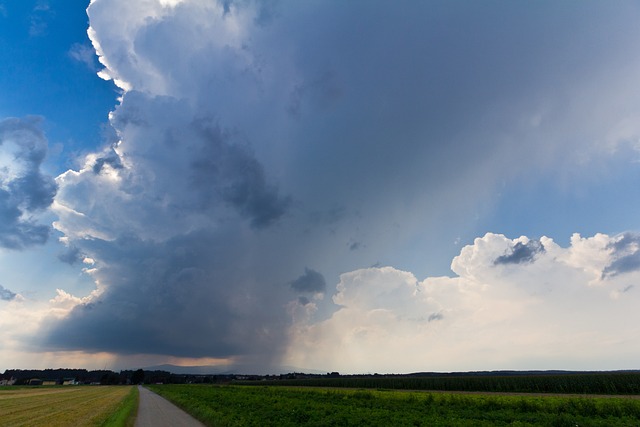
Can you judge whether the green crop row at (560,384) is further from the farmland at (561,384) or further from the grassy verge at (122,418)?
the grassy verge at (122,418)

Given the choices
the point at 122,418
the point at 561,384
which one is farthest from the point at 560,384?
the point at 122,418

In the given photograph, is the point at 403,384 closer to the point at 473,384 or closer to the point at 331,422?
the point at 473,384

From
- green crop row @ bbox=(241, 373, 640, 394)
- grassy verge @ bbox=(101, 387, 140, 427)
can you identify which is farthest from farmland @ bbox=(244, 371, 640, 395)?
grassy verge @ bbox=(101, 387, 140, 427)

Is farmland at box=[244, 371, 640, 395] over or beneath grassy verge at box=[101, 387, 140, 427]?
over

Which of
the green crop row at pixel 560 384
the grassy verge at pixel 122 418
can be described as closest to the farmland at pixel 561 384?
the green crop row at pixel 560 384

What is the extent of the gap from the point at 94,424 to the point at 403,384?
304 ft

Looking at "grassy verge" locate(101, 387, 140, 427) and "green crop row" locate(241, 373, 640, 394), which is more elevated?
"green crop row" locate(241, 373, 640, 394)

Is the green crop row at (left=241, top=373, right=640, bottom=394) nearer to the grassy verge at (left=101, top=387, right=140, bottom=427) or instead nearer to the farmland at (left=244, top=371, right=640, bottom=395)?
the farmland at (left=244, top=371, right=640, bottom=395)

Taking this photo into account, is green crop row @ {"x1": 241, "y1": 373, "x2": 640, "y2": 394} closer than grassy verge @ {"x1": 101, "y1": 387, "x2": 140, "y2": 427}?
No

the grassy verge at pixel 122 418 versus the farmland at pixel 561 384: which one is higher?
the farmland at pixel 561 384

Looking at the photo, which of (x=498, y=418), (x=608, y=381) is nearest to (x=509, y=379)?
(x=608, y=381)

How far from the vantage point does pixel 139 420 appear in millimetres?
35094

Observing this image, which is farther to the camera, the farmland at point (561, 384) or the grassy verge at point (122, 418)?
the farmland at point (561, 384)

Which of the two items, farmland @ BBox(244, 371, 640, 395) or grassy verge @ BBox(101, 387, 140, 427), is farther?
farmland @ BBox(244, 371, 640, 395)
